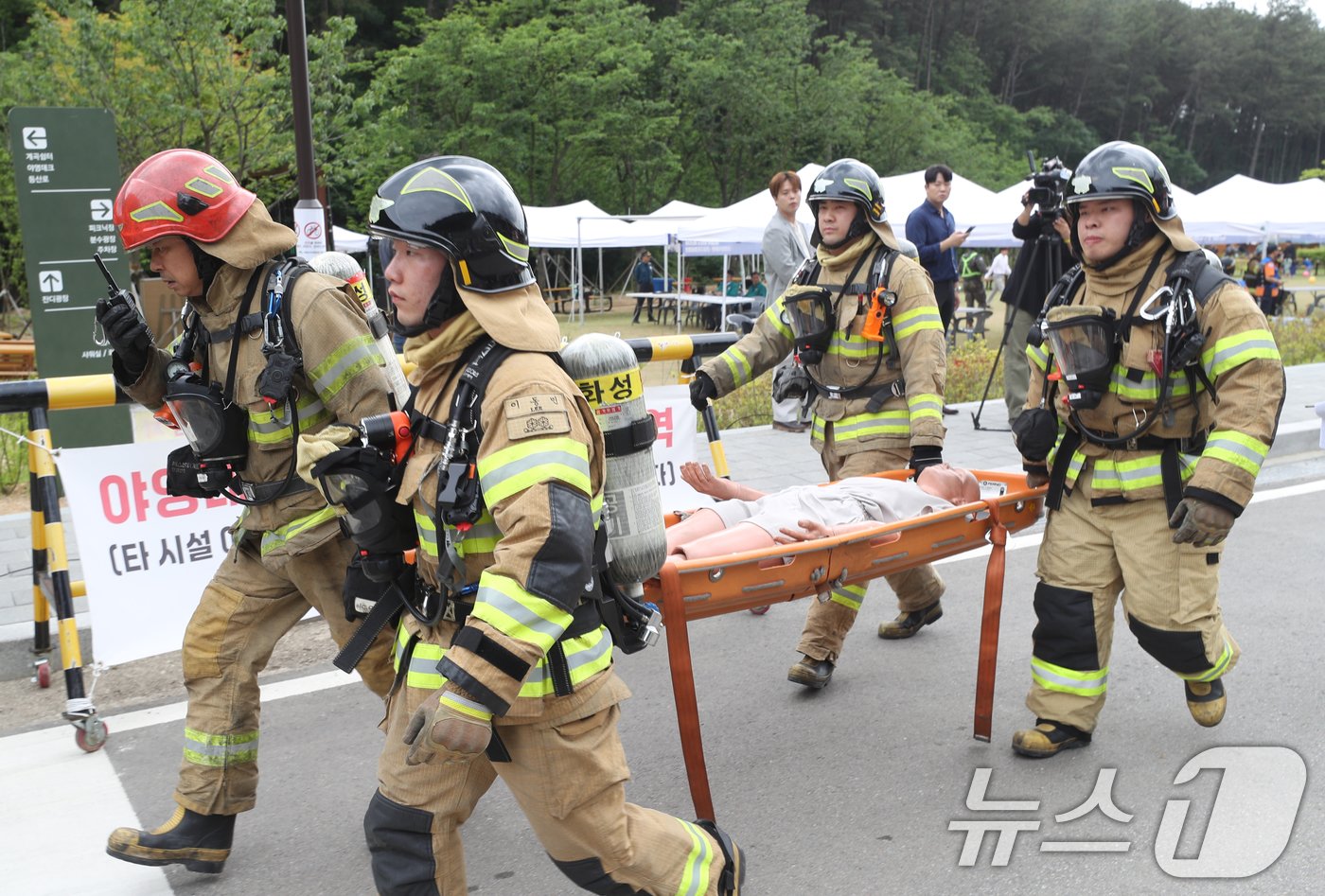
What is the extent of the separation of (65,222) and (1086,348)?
675 cm

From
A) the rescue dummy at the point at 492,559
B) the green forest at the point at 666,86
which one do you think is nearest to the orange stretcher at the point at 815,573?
the rescue dummy at the point at 492,559

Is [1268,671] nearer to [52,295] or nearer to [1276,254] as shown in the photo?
[52,295]

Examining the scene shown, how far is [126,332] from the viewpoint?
3.42m

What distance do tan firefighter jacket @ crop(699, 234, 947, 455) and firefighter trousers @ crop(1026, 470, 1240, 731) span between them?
0.76 meters

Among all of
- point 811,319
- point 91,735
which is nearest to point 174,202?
point 91,735

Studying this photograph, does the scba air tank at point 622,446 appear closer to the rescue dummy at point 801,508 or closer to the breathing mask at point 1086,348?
the rescue dummy at point 801,508

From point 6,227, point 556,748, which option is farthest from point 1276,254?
point 556,748

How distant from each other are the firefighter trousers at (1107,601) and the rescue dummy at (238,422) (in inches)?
96.3

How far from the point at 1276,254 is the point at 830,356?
37.8m

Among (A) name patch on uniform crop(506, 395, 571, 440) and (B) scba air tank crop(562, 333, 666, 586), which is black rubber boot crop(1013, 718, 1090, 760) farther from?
(A) name patch on uniform crop(506, 395, 571, 440)

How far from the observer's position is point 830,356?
16.2 ft

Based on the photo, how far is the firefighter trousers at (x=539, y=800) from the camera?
7.98 ft

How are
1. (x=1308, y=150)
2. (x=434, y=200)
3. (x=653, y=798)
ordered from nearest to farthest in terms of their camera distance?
(x=434, y=200) → (x=653, y=798) → (x=1308, y=150)

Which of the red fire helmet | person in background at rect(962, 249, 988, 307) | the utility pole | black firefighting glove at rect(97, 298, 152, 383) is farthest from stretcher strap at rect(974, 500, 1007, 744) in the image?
person in background at rect(962, 249, 988, 307)
